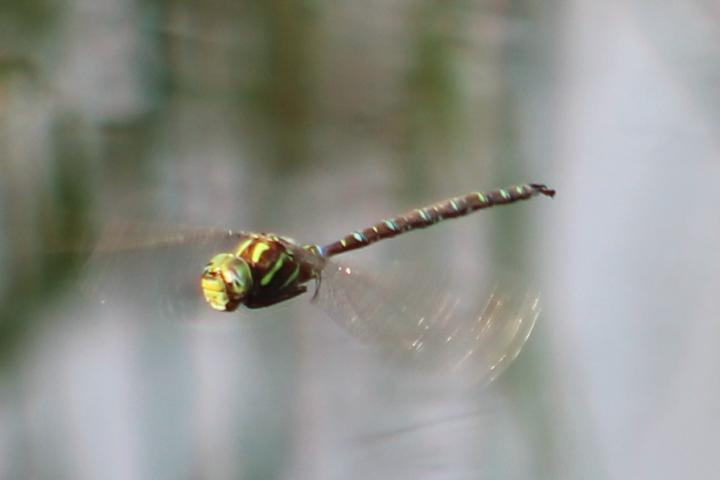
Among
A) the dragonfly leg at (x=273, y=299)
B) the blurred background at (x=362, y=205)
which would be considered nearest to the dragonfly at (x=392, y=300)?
the dragonfly leg at (x=273, y=299)

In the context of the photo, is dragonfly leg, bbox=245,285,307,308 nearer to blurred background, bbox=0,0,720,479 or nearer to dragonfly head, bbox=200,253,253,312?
dragonfly head, bbox=200,253,253,312

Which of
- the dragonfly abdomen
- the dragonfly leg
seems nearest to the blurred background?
the dragonfly abdomen

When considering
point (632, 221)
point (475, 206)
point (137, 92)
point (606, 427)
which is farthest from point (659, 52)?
point (137, 92)

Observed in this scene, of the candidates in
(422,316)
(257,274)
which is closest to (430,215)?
(422,316)

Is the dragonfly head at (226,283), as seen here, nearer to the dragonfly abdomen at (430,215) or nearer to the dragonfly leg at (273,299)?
the dragonfly leg at (273,299)

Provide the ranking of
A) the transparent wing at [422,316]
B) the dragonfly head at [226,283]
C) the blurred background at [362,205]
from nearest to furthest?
the dragonfly head at [226,283]
the transparent wing at [422,316]
the blurred background at [362,205]

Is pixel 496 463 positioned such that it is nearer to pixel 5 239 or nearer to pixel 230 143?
pixel 230 143
